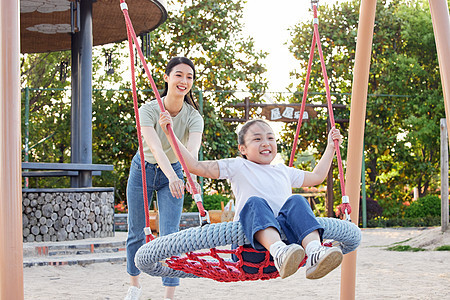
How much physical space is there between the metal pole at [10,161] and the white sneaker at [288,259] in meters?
0.84

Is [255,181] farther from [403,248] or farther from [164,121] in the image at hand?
[403,248]

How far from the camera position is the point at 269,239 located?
1.86 m

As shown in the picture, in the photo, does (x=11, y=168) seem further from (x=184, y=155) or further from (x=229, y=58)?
(x=229, y=58)

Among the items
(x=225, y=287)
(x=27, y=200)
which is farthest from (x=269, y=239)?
(x=27, y=200)

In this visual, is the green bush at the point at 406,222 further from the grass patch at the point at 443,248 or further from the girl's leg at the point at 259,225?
the girl's leg at the point at 259,225

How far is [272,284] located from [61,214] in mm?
2543

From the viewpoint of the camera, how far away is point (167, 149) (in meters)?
2.57

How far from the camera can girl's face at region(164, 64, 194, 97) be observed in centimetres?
245

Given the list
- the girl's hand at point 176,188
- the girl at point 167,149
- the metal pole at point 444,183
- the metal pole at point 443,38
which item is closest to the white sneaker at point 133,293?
the girl at point 167,149

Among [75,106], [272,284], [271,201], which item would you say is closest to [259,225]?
[271,201]

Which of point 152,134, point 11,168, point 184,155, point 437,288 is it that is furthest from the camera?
point 437,288

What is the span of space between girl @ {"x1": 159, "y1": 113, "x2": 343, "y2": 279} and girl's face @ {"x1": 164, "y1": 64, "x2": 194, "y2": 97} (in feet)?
1.24

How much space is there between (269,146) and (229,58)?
7281 millimetres

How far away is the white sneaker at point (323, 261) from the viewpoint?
176 centimetres
